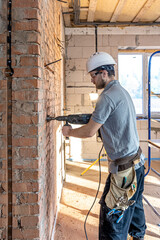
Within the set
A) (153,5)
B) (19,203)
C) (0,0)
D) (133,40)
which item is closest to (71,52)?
(133,40)

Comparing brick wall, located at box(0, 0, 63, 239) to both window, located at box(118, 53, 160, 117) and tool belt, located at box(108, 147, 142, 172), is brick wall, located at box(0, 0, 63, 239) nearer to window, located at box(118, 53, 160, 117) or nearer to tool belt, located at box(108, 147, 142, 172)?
tool belt, located at box(108, 147, 142, 172)

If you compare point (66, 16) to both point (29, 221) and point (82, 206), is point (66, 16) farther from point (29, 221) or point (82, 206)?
point (29, 221)

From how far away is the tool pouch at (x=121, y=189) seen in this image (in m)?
1.45

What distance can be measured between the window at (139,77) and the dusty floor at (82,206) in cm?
187

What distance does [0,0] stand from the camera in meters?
1.19

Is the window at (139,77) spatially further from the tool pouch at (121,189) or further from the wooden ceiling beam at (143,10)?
the tool pouch at (121,189)

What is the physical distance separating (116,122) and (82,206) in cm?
162

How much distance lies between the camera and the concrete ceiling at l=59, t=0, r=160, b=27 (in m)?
3.51

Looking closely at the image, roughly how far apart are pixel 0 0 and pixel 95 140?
12.5 ft

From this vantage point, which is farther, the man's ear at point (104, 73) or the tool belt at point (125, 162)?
the man's ear at point (104, 73)

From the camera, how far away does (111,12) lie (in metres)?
3.96

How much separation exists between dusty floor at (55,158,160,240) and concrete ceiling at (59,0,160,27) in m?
2.73

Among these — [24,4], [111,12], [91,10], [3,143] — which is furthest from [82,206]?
[111,12]

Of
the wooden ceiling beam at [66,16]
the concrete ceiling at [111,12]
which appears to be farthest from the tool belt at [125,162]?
the wooden ceiling beam at [66,16]
